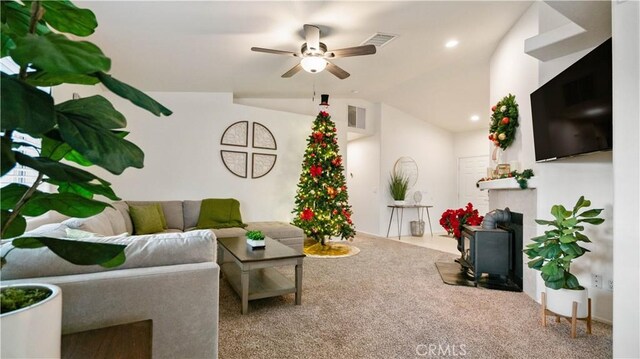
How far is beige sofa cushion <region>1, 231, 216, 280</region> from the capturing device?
1387 millimetres

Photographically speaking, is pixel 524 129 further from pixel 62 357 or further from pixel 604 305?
pixel 62 357

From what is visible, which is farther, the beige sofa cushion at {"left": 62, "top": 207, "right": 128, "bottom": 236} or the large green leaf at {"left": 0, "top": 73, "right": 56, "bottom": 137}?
the beige sofa cushion at {"left": 62, "top": 207, "right": 128, "bottom": 236}

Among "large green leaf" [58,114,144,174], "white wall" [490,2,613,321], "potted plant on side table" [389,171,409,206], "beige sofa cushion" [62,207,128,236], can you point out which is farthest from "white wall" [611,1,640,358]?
"potted plant on side table" [389,171,409,206]

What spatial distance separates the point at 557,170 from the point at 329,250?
3307 mm

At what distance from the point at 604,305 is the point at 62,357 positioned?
142 inches

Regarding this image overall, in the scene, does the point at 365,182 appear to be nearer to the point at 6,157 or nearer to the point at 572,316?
the point at 572,316

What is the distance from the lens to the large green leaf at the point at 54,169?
0.57 metres

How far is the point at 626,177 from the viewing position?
1.58 meters

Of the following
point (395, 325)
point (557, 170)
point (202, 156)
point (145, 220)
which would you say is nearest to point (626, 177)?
point (557, 170)

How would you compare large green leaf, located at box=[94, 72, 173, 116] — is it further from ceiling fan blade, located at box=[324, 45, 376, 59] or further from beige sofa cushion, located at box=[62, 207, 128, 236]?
ceiling fan blade, located at box=[324, 45, 376, 59]

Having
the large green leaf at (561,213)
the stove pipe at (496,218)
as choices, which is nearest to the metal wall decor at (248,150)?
the stove pipe at (496,218)

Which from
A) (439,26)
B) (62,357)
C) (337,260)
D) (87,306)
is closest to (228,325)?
(87,306)

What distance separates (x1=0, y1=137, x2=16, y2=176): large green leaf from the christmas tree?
4512 mm

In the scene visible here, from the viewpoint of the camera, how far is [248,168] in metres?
5.32
